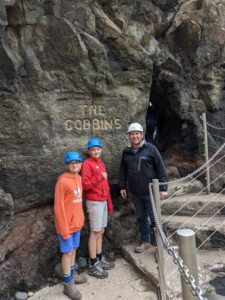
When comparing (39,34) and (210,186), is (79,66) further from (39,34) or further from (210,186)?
(210,186)

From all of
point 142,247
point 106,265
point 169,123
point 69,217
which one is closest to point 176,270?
point 142,247

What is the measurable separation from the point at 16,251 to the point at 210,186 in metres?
3.90

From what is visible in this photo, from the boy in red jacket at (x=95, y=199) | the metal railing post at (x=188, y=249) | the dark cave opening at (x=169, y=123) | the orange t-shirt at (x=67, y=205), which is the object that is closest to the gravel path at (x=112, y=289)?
the boy in red jacket at (x=95, y=199)

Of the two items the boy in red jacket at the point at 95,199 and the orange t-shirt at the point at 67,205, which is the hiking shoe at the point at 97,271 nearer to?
the boy in red jacket at the point at 95,199

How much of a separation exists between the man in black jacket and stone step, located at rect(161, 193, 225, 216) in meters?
0.78

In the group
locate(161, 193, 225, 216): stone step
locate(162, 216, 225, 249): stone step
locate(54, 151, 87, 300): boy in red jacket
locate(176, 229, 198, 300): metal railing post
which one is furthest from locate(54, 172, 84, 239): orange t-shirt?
locate(176, 229, 198, 300): metal railing post

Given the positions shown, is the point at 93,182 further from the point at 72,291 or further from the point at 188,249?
the point at 188,249

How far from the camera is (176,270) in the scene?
4.55 meters

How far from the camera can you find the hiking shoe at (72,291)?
431 centimetres

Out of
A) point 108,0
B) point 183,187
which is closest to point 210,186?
point 183,187

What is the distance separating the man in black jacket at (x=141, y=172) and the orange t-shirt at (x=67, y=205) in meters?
0.92

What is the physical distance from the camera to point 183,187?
6.50m

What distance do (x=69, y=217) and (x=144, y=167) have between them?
1319 millimetres

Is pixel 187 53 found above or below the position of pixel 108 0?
below
